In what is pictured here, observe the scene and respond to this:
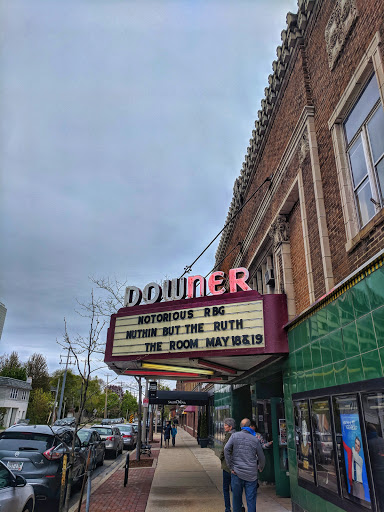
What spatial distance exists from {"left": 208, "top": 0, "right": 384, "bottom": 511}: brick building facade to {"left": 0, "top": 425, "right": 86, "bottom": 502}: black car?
4797mm

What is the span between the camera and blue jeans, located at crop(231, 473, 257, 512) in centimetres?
641

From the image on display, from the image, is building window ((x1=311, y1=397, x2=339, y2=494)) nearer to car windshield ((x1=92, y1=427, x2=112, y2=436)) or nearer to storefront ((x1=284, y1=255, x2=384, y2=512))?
storefront ((x1=284, y1=255, x2=384, y2=512))

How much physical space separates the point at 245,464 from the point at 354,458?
1.92 meters

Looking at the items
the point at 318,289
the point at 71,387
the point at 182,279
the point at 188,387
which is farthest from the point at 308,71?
the point at 71,387

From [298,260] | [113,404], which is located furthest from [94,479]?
[113,404]

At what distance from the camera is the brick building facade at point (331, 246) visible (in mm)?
5215

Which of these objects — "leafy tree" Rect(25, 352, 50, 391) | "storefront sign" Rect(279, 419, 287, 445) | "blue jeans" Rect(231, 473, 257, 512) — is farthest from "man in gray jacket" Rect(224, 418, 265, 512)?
"leafy tree" Rect(25, 352, 50, 391)

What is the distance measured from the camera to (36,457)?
7.98 metres

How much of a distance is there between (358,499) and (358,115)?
5.91 meters

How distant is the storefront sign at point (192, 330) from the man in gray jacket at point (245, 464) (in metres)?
2.42

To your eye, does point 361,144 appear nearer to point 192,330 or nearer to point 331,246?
point 331,246

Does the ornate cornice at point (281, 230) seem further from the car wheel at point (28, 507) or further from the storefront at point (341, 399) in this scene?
the car wheel at point (28, 507)

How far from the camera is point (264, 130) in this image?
39.8 ft

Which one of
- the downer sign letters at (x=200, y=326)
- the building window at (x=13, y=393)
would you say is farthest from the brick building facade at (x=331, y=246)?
the building window at (x=13, y=393)
